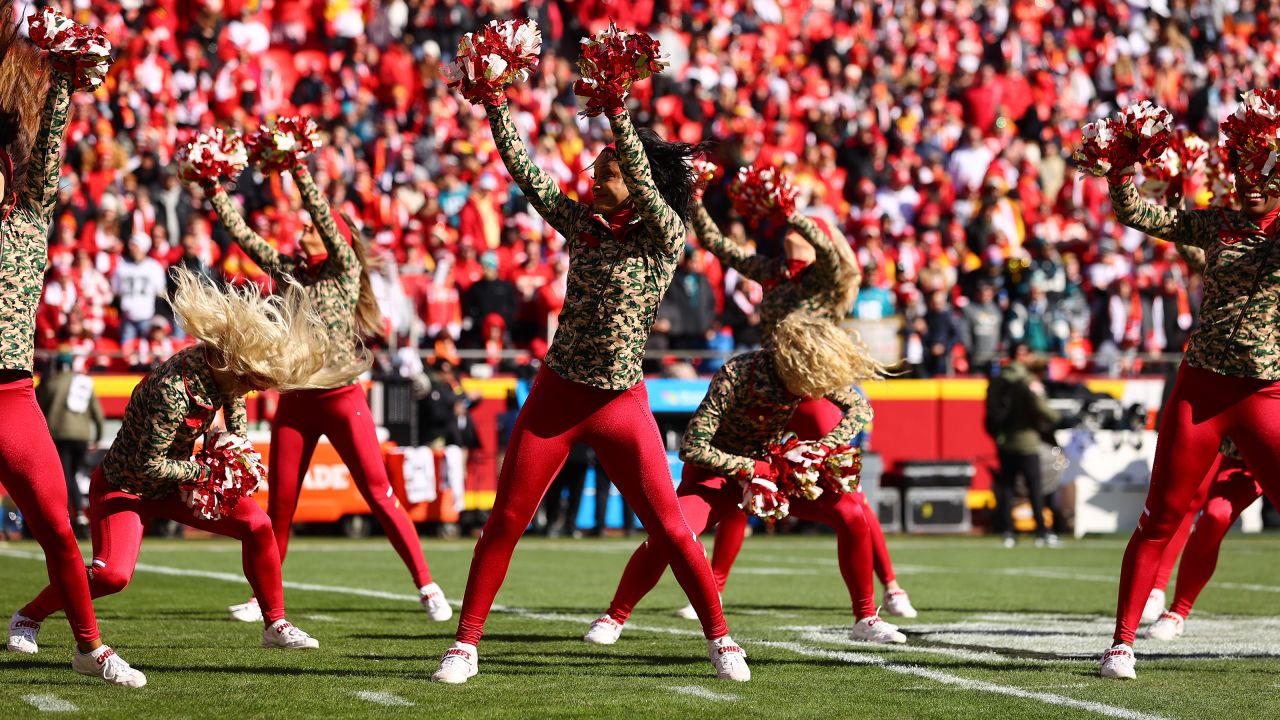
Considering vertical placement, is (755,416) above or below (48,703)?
above

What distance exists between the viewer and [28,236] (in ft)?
17.7

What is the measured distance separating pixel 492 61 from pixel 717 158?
41.1 feet

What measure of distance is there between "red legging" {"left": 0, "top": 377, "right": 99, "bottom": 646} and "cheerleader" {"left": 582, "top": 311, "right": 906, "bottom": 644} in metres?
2.26

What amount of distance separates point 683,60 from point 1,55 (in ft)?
60.3

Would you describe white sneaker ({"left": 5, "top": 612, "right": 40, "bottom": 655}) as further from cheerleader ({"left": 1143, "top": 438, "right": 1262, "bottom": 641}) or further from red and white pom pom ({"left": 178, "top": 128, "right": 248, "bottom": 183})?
cheerleader ({"left": 1143, "top": 438, "right": 1262, "bottom": 641})

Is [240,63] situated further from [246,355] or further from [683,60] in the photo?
[246,355]

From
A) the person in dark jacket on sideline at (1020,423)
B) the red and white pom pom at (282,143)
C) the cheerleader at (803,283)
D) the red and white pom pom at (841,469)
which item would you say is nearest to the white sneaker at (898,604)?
the cheerleader at (803,283)

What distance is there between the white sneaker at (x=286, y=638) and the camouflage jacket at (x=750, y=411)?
1619 mm

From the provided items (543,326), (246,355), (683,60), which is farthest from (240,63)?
(246,355)

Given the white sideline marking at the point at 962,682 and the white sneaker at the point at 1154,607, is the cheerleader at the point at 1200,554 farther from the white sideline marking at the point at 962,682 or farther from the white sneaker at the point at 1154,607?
the white sideline marking at the point at 962,682

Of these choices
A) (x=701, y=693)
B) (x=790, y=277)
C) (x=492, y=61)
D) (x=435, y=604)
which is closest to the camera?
(x=492, y=61)

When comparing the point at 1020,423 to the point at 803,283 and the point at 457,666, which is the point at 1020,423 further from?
the point at 457,666

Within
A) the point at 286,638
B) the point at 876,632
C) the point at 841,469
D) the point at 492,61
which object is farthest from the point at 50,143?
the point at 876,632

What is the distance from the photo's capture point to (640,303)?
577 centimetres
